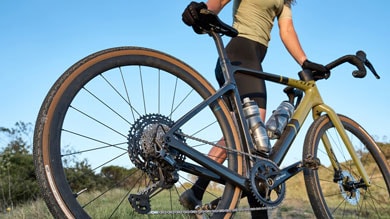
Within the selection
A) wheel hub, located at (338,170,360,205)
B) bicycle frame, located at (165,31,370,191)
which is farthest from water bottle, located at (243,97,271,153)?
wheel hub, located at (338,170,360,205)

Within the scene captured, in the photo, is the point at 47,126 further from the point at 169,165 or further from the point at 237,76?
A: the point at 237,76

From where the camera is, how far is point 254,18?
365 cm

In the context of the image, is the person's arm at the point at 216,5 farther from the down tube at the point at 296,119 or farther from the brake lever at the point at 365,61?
the brake lever at the point at 365,61

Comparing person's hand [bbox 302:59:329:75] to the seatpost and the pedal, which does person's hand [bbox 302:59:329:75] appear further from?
the seatpost

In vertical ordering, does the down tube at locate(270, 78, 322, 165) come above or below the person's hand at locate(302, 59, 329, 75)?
below

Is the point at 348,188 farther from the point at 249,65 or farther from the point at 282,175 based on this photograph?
the point at 249,65

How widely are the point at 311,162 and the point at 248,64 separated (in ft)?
2.74

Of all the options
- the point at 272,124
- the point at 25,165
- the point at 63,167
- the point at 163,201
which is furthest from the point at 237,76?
the point at 25,165

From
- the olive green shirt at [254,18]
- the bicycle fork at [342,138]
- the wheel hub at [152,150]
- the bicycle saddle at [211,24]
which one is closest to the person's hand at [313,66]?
the bicycle fork at [342,138]

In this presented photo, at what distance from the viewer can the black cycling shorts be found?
348cm

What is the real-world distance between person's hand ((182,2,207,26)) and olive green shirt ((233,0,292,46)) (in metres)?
0.77

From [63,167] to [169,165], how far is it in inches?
22.2

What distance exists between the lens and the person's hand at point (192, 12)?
290cm

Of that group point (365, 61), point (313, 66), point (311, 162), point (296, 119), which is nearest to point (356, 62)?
point (365, 61)
